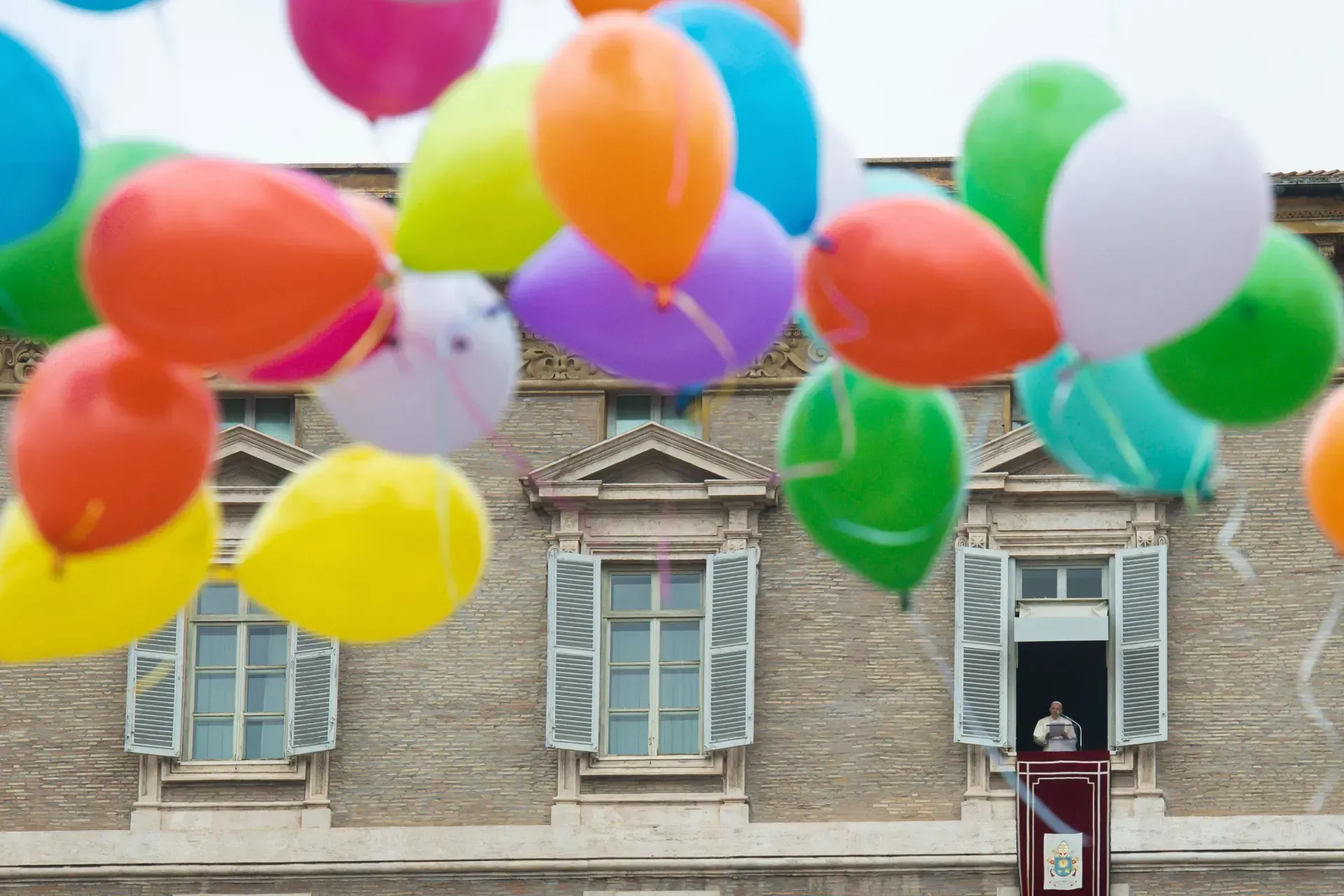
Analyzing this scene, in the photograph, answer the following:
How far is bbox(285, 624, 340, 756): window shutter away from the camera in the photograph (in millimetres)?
19812

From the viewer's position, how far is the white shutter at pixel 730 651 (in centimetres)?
1972

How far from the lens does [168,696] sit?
19969 millimetres

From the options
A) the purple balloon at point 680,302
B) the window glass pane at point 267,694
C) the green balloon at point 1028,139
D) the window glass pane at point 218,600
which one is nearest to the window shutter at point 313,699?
the window glass pane at point 267,694

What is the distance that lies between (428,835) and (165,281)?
43.4 feet

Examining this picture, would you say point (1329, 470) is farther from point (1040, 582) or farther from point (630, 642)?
point (630, 642)

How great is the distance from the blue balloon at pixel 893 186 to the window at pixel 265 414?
40.6 feet

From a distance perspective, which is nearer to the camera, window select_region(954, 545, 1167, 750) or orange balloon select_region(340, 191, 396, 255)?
orange balloon select_region(340, 191, 396, 255)

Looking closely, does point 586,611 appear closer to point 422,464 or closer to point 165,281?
point 422,464

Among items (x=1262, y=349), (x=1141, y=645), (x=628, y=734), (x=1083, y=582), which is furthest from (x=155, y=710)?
(x=1262, y=349)

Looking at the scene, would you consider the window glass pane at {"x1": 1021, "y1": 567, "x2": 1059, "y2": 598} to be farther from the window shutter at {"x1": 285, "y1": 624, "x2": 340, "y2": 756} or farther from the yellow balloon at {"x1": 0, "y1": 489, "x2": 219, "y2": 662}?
the yellow balloon at {"x1": 0, "y1": 489, "x2": 219, "y2": 662}

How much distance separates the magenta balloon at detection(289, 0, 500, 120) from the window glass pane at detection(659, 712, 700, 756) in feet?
40.8

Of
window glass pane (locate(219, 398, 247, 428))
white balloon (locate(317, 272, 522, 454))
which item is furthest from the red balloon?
window glass pane (locate(219, 398, 247, 428))

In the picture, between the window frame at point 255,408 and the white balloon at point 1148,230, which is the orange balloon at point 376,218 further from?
the window frame at point 255,408

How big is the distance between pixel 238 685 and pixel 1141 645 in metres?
6.42
